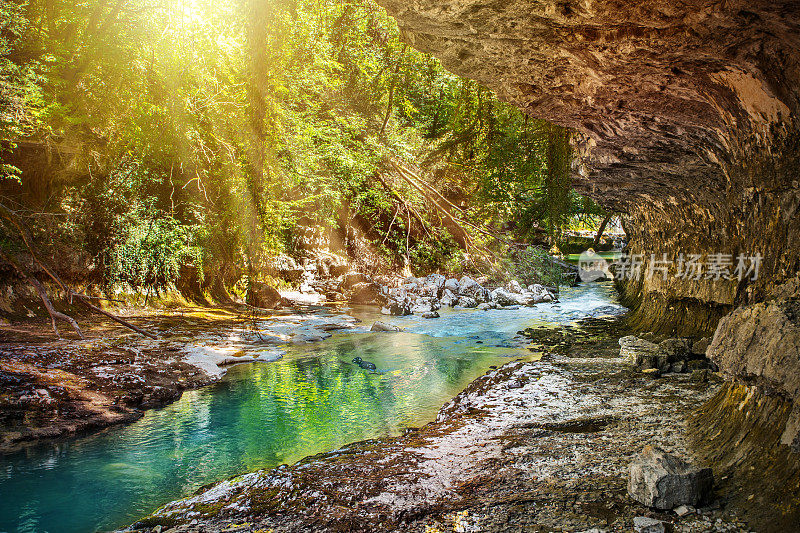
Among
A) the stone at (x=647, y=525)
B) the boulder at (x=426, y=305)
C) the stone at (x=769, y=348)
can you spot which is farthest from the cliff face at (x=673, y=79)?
the boulder at (x=426, y=305)

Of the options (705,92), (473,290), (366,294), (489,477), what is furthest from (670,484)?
(473,290)

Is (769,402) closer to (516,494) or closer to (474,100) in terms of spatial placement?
(516,494)

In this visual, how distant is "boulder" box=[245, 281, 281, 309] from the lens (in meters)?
12.4

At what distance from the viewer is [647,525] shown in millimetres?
2879

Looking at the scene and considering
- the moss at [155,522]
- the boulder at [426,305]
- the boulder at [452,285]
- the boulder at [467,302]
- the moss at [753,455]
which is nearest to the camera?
the moss at [753,455]

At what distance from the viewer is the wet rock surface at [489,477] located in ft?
10.7

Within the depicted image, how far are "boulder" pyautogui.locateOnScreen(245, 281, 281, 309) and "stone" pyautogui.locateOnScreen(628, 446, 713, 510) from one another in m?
10.4

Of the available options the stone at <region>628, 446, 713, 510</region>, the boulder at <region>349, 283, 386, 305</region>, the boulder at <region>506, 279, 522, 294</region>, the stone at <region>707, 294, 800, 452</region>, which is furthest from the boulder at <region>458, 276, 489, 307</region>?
the stone at <region>628, 446, 713, 510</region>

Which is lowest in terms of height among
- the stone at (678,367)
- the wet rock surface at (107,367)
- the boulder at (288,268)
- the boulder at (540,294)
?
the wet rock surface at (107,367)

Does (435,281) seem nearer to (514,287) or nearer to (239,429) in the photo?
(514,287)

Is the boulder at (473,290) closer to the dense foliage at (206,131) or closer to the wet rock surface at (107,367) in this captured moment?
the dense foliage at (206,131)

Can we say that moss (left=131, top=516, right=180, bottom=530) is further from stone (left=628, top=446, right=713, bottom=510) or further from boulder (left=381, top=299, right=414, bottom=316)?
boulder (left=381, top=299, right=414, bottom=316)

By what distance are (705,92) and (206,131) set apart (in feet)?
33.7

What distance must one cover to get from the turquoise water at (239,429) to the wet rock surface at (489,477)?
0.67 m
